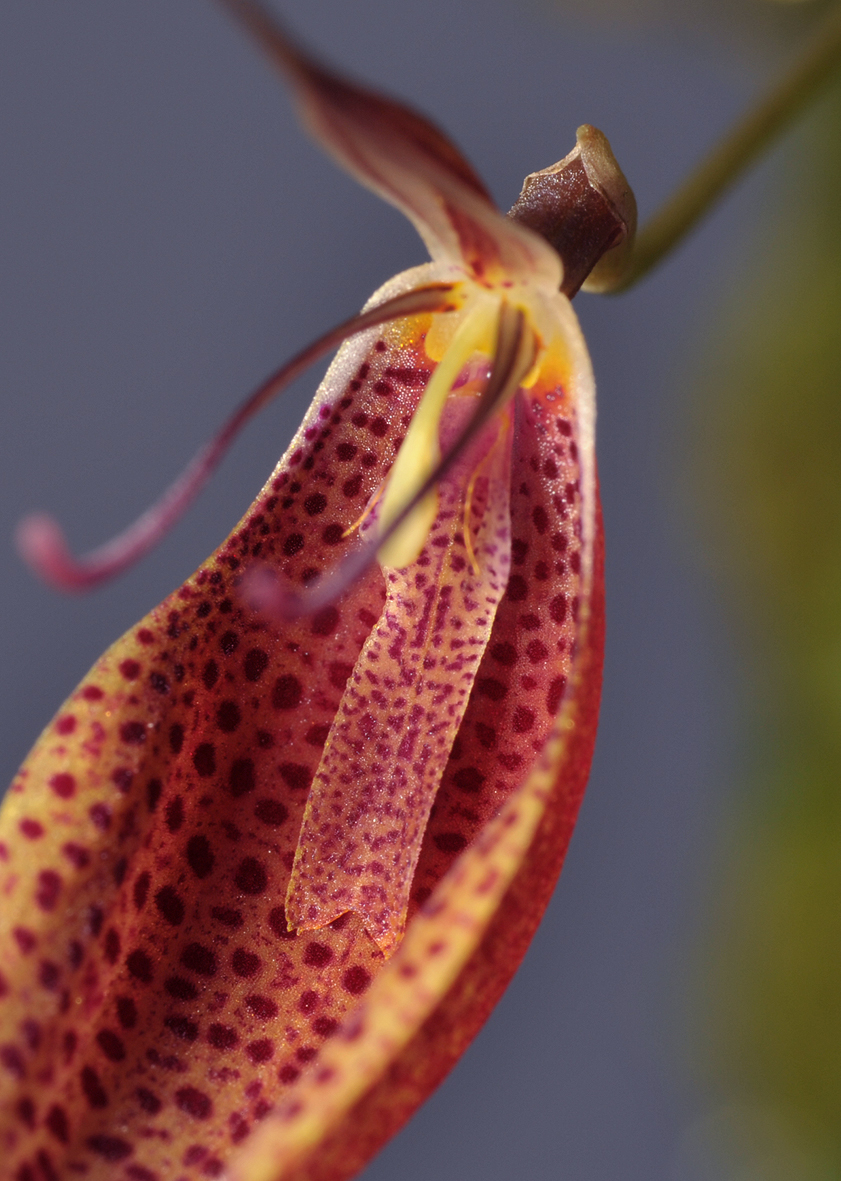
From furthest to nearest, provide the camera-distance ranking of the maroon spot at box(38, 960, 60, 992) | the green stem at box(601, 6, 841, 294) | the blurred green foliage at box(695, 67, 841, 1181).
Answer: the blurred green foliage at box(695, 67, 841, 1181), the green stem at box(601, 6, 841, 294), the maroon spot at box(38, 960, 60, 992)

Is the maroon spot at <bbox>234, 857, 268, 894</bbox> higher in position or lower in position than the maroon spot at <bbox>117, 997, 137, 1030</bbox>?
higher

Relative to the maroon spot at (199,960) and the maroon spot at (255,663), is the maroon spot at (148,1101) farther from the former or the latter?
the maroon spot at (255,663)

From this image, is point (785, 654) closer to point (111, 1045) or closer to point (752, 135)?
point (752, 135)

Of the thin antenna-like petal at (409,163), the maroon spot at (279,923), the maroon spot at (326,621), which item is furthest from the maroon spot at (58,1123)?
the thin antenna-like petal at (409,163)

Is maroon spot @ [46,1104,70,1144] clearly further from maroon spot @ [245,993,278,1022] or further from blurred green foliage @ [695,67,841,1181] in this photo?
blurred green foliage @ [695,67,841,1181]

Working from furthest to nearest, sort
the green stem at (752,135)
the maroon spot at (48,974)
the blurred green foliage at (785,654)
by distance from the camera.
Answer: the blurred green foliage at (785,654), the green stem at (752,135), the maroon spot at (48,974)

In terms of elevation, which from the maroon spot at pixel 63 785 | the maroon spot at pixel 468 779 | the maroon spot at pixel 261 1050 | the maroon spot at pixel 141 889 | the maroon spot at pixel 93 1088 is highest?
the maroon spot at pixel 468 779

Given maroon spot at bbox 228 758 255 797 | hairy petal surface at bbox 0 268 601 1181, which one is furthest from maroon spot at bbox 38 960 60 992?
maroon spot at bbox 228 758 255 797
